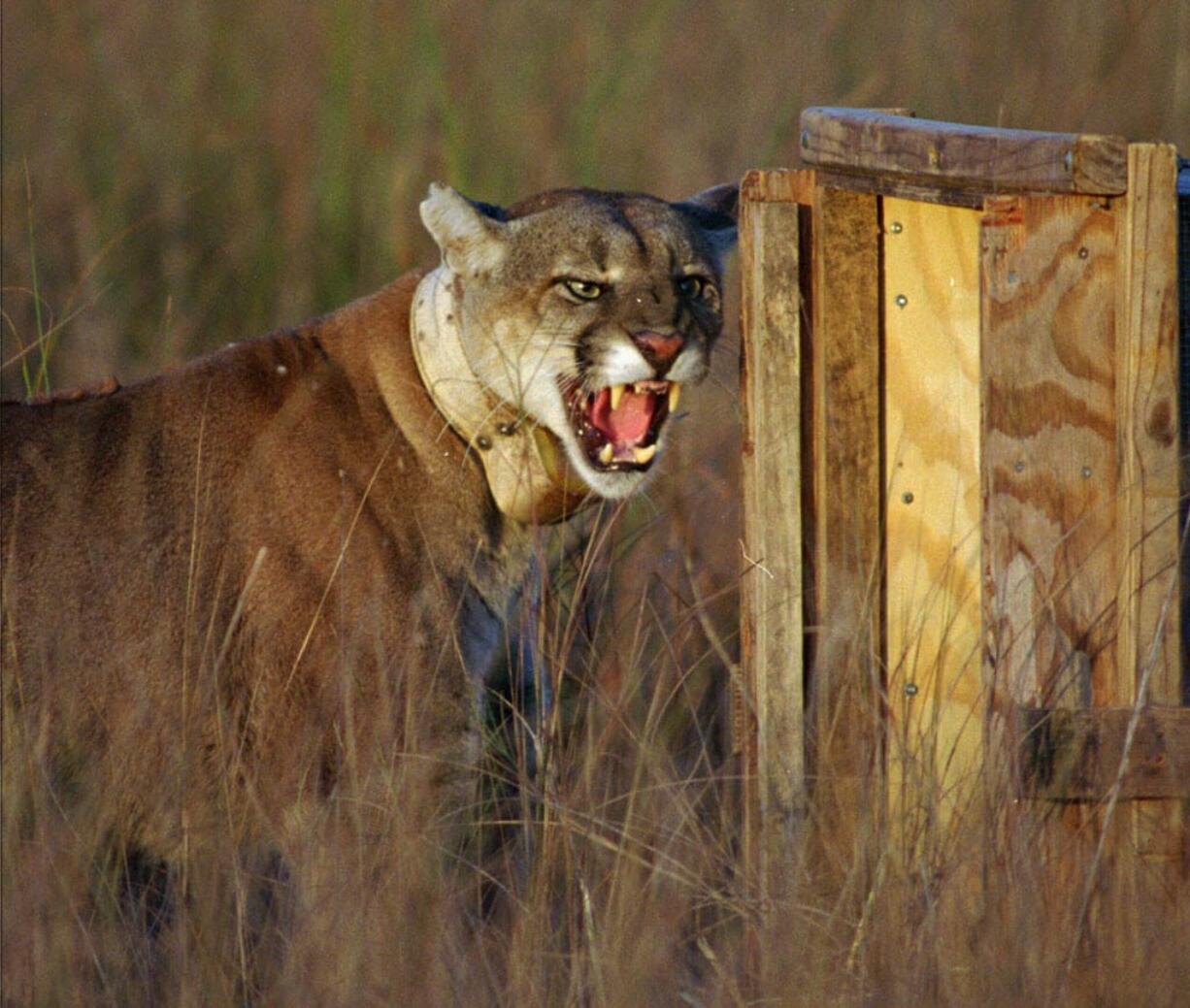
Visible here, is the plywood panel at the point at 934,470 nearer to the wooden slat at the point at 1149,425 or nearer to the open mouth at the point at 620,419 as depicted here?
the wooden slat at the point at 1149,425


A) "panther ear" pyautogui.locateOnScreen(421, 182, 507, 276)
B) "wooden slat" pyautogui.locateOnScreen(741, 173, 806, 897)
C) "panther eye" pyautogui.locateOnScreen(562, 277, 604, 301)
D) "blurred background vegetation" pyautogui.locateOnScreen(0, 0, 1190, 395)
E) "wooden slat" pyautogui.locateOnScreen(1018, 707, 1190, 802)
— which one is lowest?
"wooden slat" pyautogui.locateOnScreen(1018, 707, 1190, 802)

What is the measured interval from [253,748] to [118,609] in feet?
1.35

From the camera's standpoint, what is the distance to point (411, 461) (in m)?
3.89

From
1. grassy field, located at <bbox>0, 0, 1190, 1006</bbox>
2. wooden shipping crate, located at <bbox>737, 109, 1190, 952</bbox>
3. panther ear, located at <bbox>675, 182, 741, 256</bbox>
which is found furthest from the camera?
panther ear, located at <bbox>675, 182, 741, 256</bbox>

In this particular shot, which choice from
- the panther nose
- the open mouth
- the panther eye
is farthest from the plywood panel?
the panther eye

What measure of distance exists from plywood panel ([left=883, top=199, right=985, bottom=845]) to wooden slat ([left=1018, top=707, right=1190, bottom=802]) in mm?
313

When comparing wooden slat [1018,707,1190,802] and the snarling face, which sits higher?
the snarling face

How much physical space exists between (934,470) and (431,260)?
328cm

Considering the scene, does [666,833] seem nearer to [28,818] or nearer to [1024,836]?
[1024,836]

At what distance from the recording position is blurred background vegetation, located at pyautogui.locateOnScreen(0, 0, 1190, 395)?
611 centimetres

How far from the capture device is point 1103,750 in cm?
282

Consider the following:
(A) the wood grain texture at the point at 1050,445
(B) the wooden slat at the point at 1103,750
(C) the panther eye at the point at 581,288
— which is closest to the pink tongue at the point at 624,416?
(C) the panther eye at the point at 581,288

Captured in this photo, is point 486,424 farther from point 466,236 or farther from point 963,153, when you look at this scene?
point 963,153

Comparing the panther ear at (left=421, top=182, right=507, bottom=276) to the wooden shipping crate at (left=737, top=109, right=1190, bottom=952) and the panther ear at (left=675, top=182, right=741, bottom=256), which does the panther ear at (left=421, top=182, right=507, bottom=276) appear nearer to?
the panther ear at (left=675, top=182, right=741, bottom=256)
